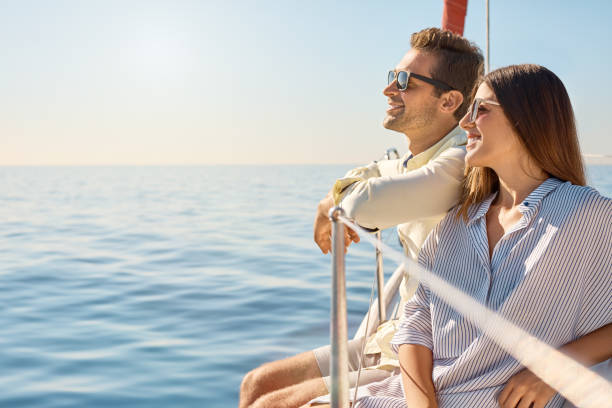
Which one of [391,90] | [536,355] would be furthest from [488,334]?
[391,90]

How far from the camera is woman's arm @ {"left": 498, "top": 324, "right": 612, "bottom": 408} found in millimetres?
1375

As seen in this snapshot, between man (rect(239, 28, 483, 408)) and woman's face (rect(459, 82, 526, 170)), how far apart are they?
171 mm

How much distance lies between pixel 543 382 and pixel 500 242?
0.34 metres

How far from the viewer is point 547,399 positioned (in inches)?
54.2

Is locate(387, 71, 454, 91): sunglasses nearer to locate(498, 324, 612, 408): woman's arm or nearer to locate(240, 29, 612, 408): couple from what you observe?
locate(240, 29, 612, 408): couple

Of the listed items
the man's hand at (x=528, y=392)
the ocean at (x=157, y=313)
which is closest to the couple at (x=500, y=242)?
the man's hand at (x=528, y=392)

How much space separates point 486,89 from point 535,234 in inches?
16.1

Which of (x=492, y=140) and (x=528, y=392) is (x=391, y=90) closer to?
(x=492, y=140)

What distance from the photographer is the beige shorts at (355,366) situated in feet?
6.08

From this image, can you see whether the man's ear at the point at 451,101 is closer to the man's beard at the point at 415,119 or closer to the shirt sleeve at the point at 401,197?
the man's beard at the point at 415,119

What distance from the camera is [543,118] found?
5.04 feet

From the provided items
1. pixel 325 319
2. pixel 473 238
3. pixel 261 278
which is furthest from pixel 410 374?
pixel 261 278

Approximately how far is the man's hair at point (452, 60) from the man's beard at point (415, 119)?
64 millimetres

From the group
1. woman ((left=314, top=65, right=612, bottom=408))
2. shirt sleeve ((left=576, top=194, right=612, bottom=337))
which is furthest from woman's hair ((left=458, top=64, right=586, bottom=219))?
shirt sleeve ((left=576, top=194, right=612, bottom=337))
